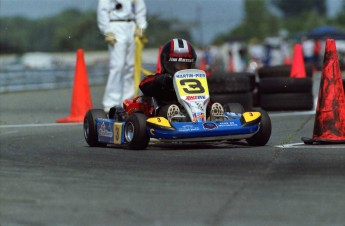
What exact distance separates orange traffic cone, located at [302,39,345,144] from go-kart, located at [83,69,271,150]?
20.3 inches

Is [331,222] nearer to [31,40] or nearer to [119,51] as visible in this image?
[119,51]

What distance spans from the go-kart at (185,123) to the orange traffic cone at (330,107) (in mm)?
515

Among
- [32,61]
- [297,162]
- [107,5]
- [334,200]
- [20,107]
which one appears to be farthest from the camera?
[32,61]

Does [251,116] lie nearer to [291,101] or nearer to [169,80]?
[169,80]

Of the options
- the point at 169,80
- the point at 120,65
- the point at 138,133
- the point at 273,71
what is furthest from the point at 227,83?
the point at 138,133

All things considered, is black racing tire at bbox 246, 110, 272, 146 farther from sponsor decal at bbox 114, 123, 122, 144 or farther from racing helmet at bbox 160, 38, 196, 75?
sponsor decal at bbox 114, 123, 122, 144

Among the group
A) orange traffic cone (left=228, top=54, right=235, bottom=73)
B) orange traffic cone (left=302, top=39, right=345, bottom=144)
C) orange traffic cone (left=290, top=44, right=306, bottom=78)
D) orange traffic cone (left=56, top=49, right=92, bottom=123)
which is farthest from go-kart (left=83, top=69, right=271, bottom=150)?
orange traffic cone (left=228, top=54, right=235, bottom=73)

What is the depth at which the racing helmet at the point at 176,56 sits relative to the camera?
32.1 feet

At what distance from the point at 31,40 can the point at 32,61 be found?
90.6 feet

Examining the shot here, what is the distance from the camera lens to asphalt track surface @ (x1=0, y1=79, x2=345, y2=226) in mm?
5430

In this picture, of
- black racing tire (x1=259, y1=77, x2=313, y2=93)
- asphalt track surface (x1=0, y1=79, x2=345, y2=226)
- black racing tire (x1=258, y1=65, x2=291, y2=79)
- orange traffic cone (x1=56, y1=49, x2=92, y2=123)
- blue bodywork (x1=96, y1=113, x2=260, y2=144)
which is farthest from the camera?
black racing tire (x1=258, y1=65, x2=291, y2=79)

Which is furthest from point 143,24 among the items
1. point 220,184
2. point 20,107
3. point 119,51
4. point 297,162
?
point 220,184

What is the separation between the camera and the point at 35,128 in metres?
12.8

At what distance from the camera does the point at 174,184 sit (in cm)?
654
